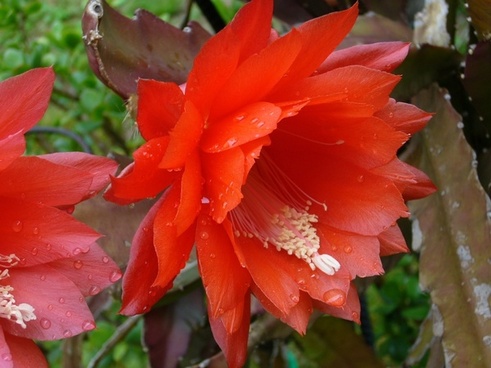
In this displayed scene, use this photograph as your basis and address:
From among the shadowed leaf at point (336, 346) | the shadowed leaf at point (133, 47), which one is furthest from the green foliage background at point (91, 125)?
the shadowed leaf at point (133, 47)

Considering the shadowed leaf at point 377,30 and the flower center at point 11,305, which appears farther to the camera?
the shadowed leaf at point 377,30

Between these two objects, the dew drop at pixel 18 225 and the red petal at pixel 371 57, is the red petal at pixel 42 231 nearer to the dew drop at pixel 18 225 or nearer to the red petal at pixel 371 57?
the dew drop at pixel 18 225

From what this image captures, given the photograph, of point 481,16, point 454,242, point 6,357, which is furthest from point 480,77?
point 6,357

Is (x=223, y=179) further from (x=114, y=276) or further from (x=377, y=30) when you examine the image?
(x=377, y=30)

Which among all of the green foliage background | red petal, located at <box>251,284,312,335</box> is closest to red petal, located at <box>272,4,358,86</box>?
red petal, located at <box>251,284,312,335</box>

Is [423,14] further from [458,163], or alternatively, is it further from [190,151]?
[190,151]

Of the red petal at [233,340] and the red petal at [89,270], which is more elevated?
the red petal at [89,270]

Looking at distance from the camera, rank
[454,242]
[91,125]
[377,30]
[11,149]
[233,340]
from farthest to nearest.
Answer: [91,125]
[377,30]
[454,242]
[233,340]
[11,149]
